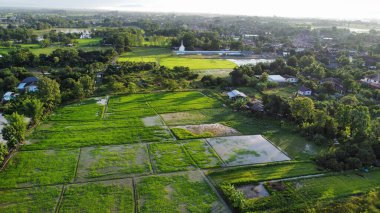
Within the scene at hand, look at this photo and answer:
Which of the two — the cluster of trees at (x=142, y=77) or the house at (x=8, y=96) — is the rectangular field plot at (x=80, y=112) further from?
the house at (x=8, y=96)

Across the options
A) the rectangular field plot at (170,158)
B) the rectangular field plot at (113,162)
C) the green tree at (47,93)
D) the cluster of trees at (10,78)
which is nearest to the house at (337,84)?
the rectangular field plot at (170,158)

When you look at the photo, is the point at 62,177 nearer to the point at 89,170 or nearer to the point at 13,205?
the point at 89,170

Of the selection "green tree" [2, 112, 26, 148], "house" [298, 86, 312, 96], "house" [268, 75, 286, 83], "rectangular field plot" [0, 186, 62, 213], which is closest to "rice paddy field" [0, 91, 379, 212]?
"rectangular field plot" [0, 186, 62, 213]

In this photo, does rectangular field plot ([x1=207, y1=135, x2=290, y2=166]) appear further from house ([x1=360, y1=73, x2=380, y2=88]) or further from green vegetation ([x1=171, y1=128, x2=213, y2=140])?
house ([x1=360, y1=73, x2=380, y2=88])

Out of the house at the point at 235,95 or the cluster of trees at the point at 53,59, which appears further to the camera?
the cluster of trees at the point at 53,59

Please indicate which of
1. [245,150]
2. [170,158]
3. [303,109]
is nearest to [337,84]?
[303,109]

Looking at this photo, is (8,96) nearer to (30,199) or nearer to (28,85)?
(28,85)
